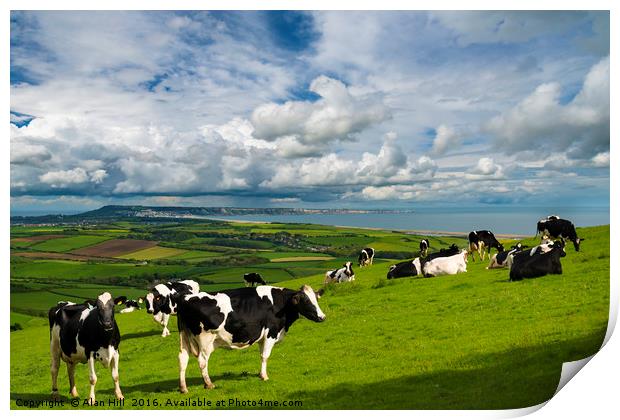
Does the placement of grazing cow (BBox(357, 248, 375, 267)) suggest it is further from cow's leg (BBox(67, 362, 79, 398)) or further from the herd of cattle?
cow's leg (BBox(67, 362, 79, 398))

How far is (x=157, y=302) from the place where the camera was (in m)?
14.4

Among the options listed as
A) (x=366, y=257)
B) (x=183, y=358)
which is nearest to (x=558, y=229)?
(x=366, y=257)

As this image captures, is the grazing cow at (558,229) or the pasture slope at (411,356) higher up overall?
the grazing cow at (558,229)

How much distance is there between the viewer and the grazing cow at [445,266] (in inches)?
805

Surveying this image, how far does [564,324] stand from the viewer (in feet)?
32.5

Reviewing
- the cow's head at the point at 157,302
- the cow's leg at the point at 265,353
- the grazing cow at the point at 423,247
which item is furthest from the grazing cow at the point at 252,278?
the grazing cow at the point at 423,247

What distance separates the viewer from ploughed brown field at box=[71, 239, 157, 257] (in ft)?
61.2

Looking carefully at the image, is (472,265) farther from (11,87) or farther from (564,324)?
(11,87)

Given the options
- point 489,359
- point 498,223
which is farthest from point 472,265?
→ point 489,359

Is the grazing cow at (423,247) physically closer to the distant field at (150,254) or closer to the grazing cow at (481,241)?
the grazing cow at (481,241)

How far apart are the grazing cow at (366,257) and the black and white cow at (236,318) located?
2071cm

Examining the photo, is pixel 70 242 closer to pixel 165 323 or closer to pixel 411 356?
pixel 165 323

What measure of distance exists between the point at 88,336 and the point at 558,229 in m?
20.4
